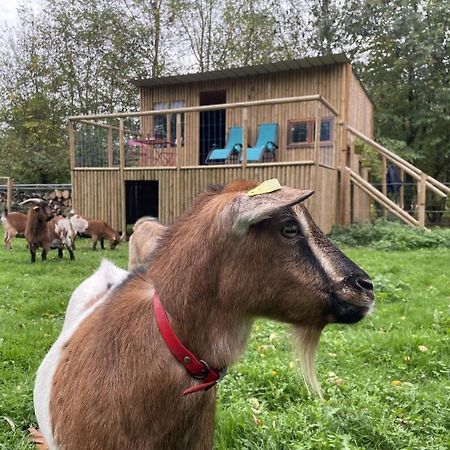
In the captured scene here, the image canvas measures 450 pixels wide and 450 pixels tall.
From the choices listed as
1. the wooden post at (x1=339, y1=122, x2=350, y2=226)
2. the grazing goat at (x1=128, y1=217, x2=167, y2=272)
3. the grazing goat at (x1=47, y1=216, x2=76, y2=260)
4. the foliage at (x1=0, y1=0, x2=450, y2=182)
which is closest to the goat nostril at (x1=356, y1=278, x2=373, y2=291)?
the grazing goat at (x1=128, y1=217, x2=167, y2=272)

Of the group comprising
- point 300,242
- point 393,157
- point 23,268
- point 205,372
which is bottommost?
point 23,268

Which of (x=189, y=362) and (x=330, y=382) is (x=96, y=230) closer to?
(x=330, y=382)

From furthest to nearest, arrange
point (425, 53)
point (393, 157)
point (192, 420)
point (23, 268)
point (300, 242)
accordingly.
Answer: point (425, 53)
point (393, 157)
point (23, 268)
point (192, 420)
point (300, 242)

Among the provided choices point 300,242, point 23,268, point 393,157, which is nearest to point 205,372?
point 300,242

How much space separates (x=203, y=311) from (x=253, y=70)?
40.0ft

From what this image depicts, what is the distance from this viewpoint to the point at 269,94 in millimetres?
12953

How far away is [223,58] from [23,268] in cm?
1562

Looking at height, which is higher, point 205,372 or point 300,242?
point 300,242

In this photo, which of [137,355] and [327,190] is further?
[327,190]

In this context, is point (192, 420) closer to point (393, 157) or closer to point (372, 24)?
point (393, 157)

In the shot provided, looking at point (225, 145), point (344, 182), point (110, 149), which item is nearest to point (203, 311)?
point (110, 149)

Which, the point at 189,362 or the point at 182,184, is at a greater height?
the point at 182,184

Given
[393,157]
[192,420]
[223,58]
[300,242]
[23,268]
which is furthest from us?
[223,58]

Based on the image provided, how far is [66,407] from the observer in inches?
59.5
